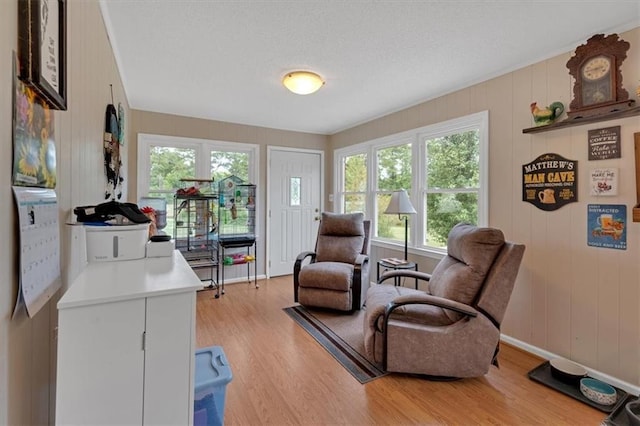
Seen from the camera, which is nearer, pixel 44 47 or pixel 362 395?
pixel 44 47

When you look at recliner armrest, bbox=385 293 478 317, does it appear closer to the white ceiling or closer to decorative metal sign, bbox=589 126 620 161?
decorative metal sign, bbox=589 126 620 161

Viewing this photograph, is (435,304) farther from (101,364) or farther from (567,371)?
(101,364)

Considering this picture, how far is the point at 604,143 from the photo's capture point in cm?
206

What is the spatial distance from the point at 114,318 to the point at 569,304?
2846 mm

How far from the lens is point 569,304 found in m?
2.26

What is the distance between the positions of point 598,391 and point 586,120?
176 centimetres

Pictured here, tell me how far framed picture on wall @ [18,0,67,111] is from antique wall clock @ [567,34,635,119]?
2.92 metres

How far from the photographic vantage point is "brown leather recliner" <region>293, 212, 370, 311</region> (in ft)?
10.4

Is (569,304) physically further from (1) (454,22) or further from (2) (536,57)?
(1) (454,22)

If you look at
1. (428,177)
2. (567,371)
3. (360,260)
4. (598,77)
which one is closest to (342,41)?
(598,77)

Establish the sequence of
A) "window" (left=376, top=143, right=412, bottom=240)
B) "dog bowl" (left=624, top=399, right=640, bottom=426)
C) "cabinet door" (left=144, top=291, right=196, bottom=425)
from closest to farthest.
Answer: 1. "cabinet door" (left=144, top=291, right=196, bottom=425)
2. "dog bowl" (left=624, top=399, right=640, bottom=426)
3. "window" (left=376, top=143, right=412, bottom=240)

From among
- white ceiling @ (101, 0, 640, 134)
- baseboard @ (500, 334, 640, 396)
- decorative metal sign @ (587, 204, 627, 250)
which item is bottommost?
baseboard @ (500, 334, 640, 396)

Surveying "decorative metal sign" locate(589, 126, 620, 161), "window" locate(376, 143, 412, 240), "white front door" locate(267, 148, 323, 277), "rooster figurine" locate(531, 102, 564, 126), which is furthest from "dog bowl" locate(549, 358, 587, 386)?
"white front door" locate(267, 148, 323, 277)

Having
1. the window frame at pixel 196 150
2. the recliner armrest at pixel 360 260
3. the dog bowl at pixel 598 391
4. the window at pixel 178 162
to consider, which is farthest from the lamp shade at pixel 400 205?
the window at pixel 178 162
